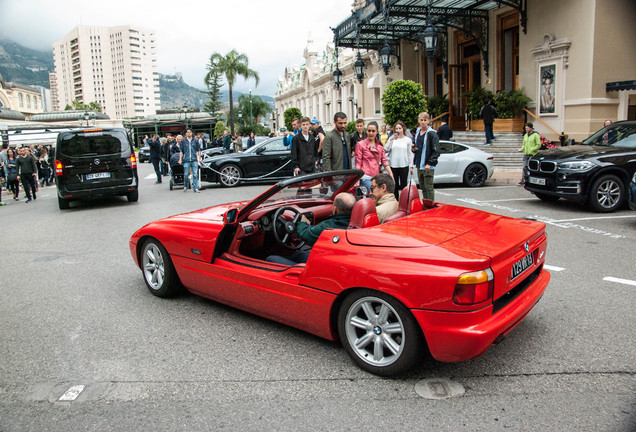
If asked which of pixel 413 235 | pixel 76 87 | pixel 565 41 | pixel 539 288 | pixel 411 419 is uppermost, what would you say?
pixel 76 87

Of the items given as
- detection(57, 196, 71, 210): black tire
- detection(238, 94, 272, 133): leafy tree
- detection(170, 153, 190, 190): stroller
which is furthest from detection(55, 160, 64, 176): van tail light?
detection(238, 94, 272, 133): leafy tree

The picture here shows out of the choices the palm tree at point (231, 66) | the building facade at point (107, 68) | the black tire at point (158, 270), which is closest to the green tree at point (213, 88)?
the palm tree at point (231, 66)

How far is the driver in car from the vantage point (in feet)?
12.5

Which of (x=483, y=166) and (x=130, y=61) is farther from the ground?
(x=130, y=61)

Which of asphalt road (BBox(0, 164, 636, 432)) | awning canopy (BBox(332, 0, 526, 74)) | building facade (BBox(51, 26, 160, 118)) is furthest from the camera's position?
building facade (BBox(51, 26, 160, 118))

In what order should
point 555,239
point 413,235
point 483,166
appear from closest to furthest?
point 413,235, point 555,239, point 483,166

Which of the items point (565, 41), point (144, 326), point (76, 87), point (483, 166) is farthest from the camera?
point (76, 87)

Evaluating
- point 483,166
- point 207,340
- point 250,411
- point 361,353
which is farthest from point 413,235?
point 483,166

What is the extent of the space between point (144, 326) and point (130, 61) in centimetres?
20099

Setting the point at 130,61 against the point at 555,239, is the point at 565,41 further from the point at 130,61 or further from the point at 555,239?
the point at 130,61

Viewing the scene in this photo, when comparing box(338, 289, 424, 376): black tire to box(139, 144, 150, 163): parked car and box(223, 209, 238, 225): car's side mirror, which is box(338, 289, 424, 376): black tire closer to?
box(223, 209, 238, 225): car's side mirror

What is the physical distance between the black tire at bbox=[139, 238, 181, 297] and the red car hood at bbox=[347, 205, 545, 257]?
2.18 metres

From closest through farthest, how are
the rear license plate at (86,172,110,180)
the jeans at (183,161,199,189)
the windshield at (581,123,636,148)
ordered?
the windshield at (581,123,636,148)
the rear license plate at (86,172,110,180)
the jeans at (183,161,199,189)

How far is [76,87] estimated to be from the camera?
183 metres
